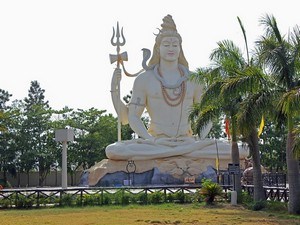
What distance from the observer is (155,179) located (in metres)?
34.3

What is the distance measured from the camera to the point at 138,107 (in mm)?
38281

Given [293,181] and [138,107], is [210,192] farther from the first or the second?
[138,107]

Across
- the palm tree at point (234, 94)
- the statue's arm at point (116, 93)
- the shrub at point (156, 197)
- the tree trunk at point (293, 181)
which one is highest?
the statue's arm at point (116, 93)

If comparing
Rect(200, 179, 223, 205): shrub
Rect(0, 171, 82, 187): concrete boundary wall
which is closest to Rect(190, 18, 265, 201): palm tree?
Rect(200, 179, 223, 205): shrub

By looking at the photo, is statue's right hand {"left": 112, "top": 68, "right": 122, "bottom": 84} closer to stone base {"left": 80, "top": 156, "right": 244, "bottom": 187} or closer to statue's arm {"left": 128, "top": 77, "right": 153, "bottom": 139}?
statue's arm {"left": 128, "top": 77, "right": 153, "bottom": 139}

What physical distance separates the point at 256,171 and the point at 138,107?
60.7 ft

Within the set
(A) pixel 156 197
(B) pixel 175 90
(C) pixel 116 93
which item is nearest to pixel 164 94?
(B) pixel 175 90

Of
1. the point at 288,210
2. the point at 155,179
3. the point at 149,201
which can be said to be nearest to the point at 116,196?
the point at 149,201

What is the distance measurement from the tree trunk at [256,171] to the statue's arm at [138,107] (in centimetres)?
1744

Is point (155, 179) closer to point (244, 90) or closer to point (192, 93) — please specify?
point (192, 93)

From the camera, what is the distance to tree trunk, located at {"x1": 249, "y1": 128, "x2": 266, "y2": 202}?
20.3 meters

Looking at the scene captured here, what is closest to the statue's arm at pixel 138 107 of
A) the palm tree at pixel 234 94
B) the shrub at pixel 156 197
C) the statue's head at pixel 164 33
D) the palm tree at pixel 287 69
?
the statue's head at pixel 164 33

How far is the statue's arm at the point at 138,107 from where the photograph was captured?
37812 millimetres

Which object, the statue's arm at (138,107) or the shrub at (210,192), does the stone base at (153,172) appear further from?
the shrub at (210,192)
